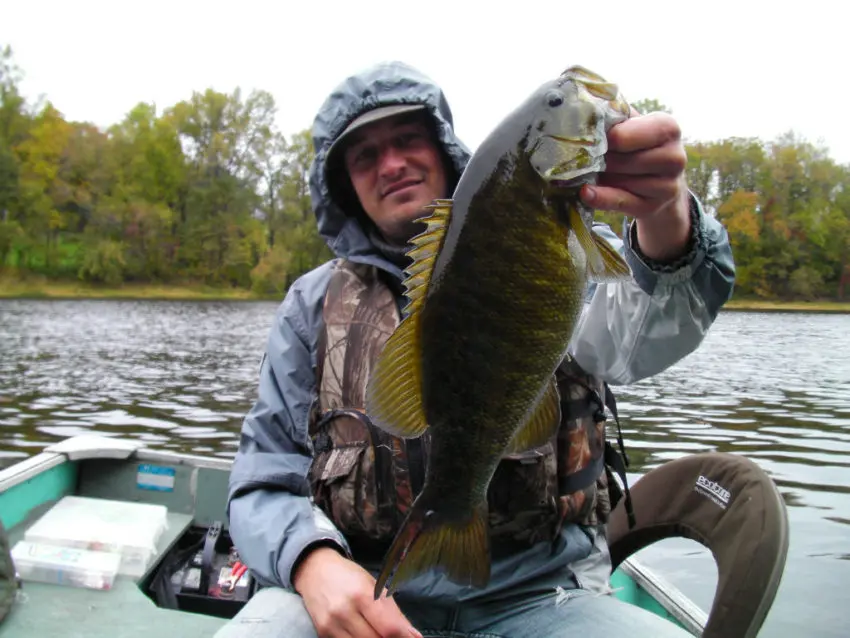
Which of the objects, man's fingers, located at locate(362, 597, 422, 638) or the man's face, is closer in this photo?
man's fingers, located at locate(362, 597, 422, 638)

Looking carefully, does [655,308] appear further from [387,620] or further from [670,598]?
[670,598]

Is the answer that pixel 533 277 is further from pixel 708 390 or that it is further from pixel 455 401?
pixel 708 390

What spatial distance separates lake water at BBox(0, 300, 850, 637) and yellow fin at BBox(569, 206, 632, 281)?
4.89m

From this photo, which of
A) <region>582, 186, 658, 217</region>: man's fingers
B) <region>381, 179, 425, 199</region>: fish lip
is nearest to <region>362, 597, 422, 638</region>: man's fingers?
<region>582, 186, 658, 217</region>: man's fingers

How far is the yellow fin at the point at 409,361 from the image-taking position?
1.71 meters

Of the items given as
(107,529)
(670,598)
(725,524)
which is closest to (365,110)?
(725,524)

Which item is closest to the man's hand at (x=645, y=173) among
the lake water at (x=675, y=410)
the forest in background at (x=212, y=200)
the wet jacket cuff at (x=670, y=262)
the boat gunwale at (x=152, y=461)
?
the wet jacket cuff at (x=670, y=262)

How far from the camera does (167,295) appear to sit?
5234cm

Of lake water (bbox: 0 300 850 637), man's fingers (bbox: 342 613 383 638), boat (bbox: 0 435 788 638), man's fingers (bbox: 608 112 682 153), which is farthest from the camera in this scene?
lake water (bbox: 0 300 850 637)

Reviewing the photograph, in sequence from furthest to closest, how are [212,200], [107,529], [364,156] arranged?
[212,200], [107,529], [364,156]

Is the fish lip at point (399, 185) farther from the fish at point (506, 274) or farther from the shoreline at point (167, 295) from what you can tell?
the shoreline at point (167, 295)

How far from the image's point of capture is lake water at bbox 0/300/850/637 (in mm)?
6371

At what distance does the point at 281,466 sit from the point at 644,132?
183 centimetres

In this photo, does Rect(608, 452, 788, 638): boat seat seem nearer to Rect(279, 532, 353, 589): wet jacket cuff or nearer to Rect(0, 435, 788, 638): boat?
Rect(0, 435, 788, 638): boat
